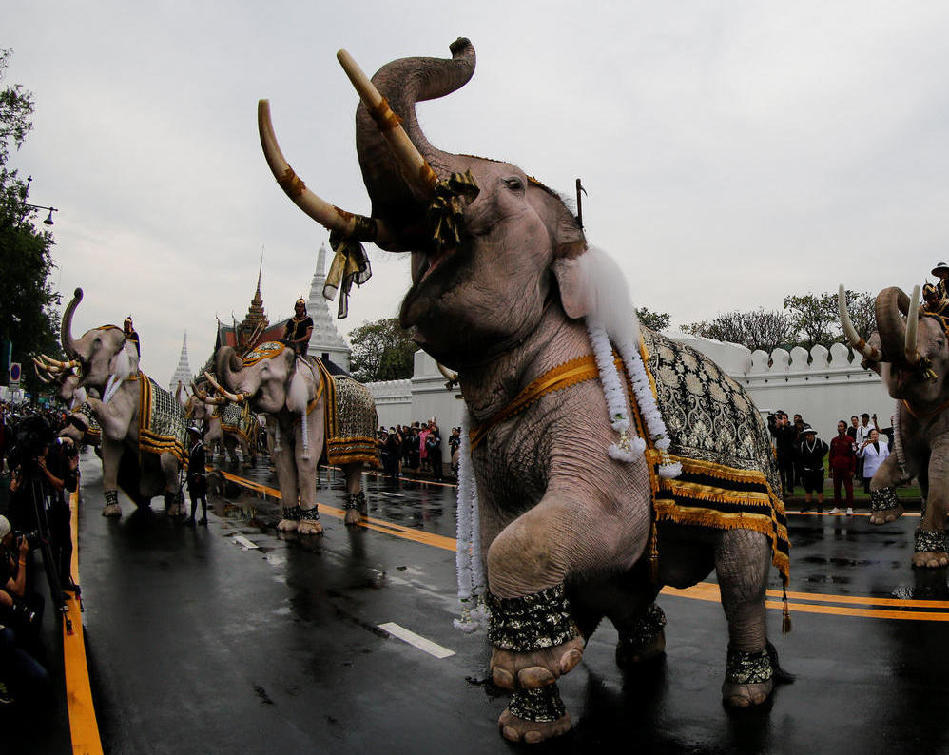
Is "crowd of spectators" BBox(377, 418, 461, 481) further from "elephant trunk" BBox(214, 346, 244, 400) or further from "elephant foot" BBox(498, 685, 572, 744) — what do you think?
"elephant foot" BBox(498, 685, 572, 744)

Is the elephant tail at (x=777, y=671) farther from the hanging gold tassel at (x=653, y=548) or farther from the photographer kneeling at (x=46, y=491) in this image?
the photographer kneeling at (x=46, y=491)

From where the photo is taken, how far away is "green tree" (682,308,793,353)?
44.0 meters

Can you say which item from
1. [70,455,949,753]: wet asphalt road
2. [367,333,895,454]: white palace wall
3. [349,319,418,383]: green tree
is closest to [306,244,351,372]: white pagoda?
[349,319,418,383]: green tree

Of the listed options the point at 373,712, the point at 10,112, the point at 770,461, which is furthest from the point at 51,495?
the point at 10,112

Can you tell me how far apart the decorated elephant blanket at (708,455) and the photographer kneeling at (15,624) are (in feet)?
10.8

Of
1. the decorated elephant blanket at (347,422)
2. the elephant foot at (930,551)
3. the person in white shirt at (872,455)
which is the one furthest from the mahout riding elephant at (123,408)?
the person in white shirt at (872,455)

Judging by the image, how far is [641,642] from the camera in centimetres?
403

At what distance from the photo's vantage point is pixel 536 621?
2.36m

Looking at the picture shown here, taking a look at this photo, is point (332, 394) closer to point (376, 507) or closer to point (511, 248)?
point (376, 507)

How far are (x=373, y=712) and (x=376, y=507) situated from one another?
885 cm

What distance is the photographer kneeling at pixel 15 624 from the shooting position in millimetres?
3664

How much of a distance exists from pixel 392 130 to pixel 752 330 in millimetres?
46300

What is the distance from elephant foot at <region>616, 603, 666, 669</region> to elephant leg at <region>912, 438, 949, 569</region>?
3.64 m

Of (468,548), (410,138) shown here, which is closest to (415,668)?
(468,548)
